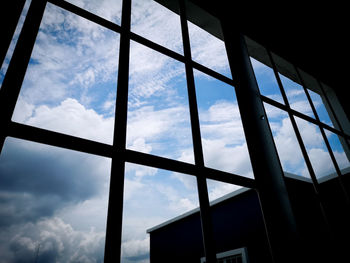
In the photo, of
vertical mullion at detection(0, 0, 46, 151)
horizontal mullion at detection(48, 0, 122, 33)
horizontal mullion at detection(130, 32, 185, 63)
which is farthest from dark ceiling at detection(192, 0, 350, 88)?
vertical mullion at detection(0, 0, 46, 151)

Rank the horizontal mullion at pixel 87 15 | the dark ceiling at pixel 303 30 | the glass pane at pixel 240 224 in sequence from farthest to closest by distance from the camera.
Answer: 1. the glass pane at pixel 240 224
2. the dark ceiling at pixel 303 30
3. the horizontal mullion at pixel 87 15

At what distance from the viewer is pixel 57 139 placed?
0.88 meters

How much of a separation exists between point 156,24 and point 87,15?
64cm

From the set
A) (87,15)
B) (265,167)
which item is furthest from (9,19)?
(265,167)

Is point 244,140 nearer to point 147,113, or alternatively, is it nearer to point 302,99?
point 147,113

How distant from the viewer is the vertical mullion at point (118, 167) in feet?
2.73

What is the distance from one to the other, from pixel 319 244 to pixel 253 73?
1905 mm

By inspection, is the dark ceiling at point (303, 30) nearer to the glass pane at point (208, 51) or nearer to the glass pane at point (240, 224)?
the glass pane at point (208, 51)

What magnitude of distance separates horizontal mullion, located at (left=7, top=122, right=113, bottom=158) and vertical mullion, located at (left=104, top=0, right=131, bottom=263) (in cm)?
6

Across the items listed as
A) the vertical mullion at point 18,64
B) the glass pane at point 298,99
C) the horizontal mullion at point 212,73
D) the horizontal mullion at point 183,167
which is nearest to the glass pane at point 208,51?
the horizontal mullion at point 212,73

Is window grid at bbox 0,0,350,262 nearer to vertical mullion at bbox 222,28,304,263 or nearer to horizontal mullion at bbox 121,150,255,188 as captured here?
horizontal mullion at bbox 121,150,255,188

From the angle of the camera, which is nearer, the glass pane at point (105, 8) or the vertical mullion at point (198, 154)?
the vertical mullion at point (198, 154)

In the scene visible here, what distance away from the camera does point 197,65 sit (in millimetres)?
1704

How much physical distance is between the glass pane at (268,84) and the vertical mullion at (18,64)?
1750 mm
